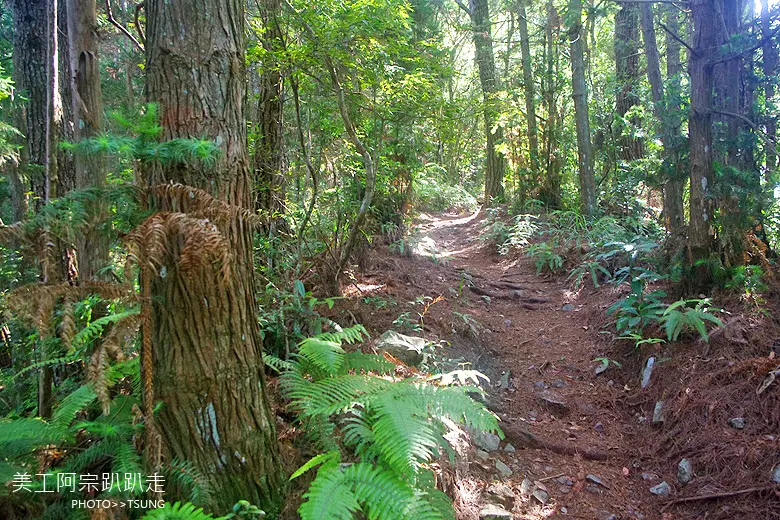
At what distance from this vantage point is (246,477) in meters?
2.60

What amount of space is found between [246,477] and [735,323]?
14.9ft

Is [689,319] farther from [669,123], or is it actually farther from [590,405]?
[669,123]

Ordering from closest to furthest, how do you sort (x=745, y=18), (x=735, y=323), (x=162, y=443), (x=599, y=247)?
(x=162, y=443) → (x=735, y=323) → (x=745, y=18) → (x=599, y=247)

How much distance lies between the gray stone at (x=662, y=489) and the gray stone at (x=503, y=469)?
3.45ft

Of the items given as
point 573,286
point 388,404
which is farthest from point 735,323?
point 388,404

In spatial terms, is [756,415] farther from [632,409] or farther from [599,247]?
[599,247]

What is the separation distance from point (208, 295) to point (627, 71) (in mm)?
13674

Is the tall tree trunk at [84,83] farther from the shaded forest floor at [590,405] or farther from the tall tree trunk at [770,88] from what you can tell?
the tall tree trunk at [770,88]

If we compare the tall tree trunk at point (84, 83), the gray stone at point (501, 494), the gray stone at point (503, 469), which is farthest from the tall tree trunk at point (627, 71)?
the tall tree trunk at point (84, 83)

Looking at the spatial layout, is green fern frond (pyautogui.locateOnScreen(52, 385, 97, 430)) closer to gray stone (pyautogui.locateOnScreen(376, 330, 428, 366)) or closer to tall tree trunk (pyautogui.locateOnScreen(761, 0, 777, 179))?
gray stone (pyautogui.locateOnScreen(376, 330, 428, 366))

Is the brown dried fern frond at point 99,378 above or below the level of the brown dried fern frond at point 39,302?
below

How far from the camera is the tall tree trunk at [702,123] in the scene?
17.5 ft

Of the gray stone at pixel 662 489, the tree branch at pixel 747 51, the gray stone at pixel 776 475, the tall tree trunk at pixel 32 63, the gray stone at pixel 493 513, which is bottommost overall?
the gray stone at pixel 662 489

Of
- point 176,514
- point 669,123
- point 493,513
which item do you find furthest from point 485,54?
point 176,514
